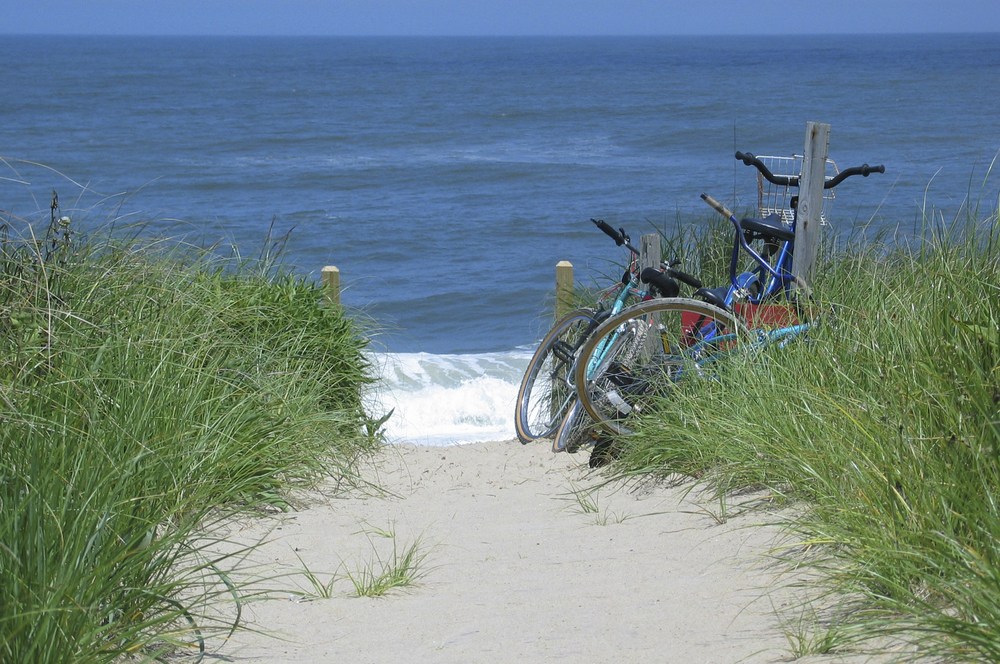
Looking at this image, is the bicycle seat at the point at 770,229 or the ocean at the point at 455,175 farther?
the ocean at the point at 455,175

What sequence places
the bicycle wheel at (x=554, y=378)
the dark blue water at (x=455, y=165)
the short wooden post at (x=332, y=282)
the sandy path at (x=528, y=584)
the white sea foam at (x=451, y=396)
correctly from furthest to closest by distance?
the dark blue water at (x=455, y=165)
the white sea foam at (x=451, y=396)
the short wooden post at (x=332, y=282)
the bicycle wheel at (x=554, y=378)
the sandy path at (x=528, y=584)

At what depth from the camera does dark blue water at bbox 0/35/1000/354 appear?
54.2 feet

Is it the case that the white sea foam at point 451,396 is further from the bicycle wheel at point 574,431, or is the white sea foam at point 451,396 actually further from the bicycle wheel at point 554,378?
the bicycle wheel at point 574,431

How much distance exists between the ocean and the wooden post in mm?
775

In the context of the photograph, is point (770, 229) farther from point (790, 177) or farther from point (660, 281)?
point (660, 281)

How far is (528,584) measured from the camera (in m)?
3.62

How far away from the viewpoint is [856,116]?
140 feet

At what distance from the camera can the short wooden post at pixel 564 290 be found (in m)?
7.89

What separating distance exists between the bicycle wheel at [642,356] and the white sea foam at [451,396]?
4.09 metres

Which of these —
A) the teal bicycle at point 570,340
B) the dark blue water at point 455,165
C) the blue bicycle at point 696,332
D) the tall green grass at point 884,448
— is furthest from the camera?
the dark blue water at point 455,165

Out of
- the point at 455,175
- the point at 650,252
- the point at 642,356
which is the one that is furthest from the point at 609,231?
the point at 455,175

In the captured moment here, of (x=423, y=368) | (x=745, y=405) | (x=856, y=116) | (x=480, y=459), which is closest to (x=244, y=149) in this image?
(x=423, y=368)

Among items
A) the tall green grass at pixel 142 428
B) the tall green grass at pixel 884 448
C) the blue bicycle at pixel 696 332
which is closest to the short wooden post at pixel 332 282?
the tall green grass at pixel 142 428

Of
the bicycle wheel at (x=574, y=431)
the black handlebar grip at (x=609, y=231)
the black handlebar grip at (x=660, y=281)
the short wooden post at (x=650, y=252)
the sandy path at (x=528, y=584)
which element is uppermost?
the black handlebar grip at (x=609, y=231)
